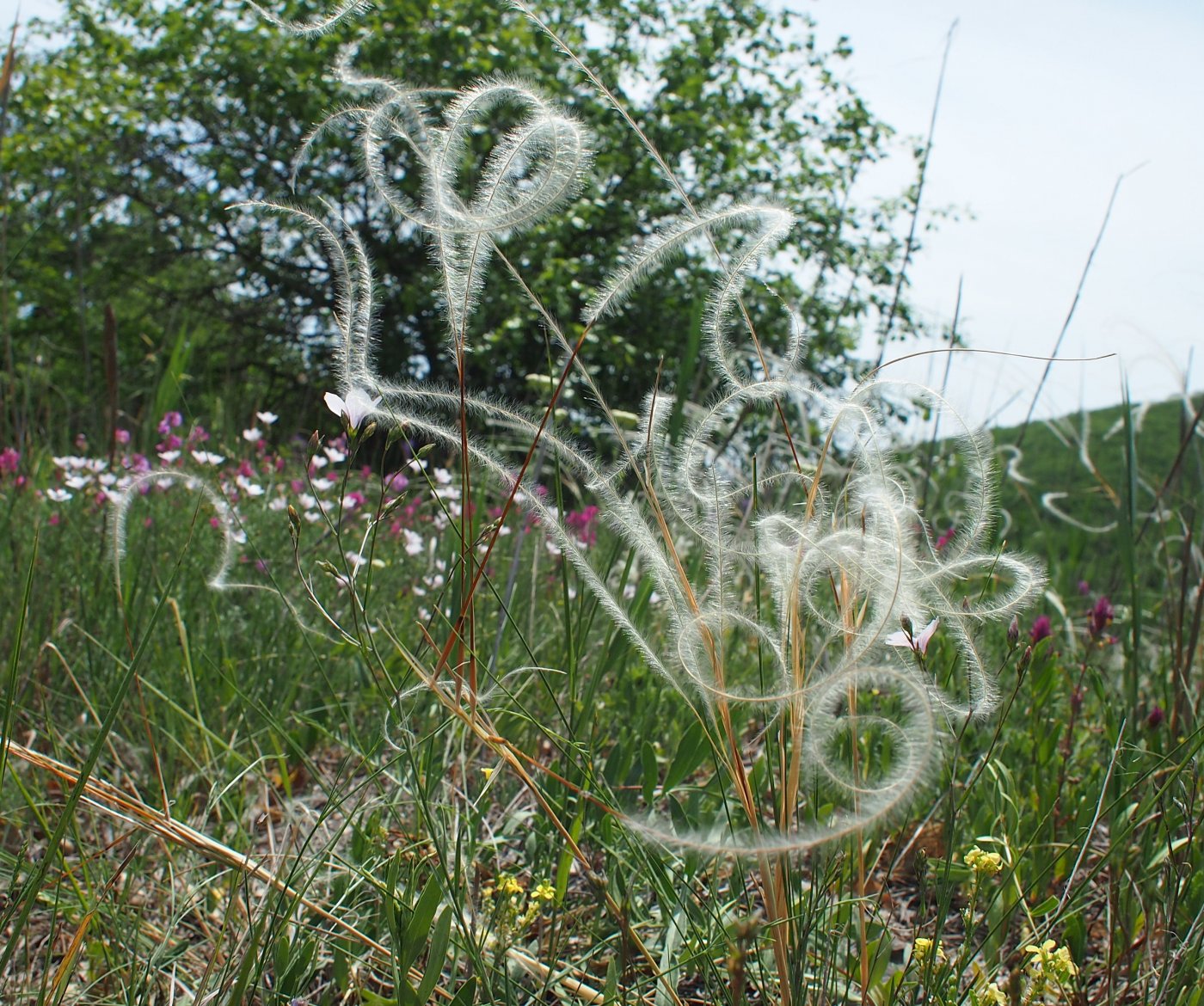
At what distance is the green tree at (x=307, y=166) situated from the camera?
32.8 ft

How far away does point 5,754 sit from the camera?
1057 mm


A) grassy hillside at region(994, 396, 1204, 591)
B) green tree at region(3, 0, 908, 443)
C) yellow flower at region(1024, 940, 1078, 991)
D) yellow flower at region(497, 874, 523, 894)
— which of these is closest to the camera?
yellow flower at region(1024, 940, 1078, 991)

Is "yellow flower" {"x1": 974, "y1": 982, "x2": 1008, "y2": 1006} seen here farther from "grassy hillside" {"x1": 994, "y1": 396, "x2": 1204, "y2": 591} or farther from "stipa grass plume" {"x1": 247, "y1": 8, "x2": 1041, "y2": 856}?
"grassy hillside" {"x1": 994, "y1": 396, "x2": 1204, "y2": 591}

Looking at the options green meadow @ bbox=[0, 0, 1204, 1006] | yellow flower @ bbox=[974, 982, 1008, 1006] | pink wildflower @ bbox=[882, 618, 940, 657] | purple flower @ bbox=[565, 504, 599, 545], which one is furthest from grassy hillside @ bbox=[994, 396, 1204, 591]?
purple flower @ bbox=[565, 504, 599, 545]

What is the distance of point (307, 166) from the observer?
9844 millimetres

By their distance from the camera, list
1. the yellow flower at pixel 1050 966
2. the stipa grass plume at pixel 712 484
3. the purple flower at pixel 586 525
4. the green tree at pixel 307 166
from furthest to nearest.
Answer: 1. the green tree at pixel 307 166
2. the purple flower at pixel 586 525
3. the yellow flower at pixel 1050 966
4. the stipa grass plume at pixel 712 484

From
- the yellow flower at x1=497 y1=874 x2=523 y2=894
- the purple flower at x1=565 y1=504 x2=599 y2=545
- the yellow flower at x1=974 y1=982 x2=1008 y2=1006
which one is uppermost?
the yellow flower at x1=974 y1=982 x2=1008 y2=1006

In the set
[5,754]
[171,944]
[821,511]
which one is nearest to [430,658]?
[171,944]

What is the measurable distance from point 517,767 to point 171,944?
2.48ft

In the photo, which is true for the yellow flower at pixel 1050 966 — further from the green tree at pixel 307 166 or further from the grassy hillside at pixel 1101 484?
the green tree at pixel 307 166

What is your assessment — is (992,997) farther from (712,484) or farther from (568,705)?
(568,705)

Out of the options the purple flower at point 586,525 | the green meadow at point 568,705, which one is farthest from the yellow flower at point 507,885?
the purple flower at point 586,525

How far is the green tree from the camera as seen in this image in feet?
32.8

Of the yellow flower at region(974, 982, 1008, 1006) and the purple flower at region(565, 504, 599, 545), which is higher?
the yellow flower at region(974, 982, 1008, 1006)
